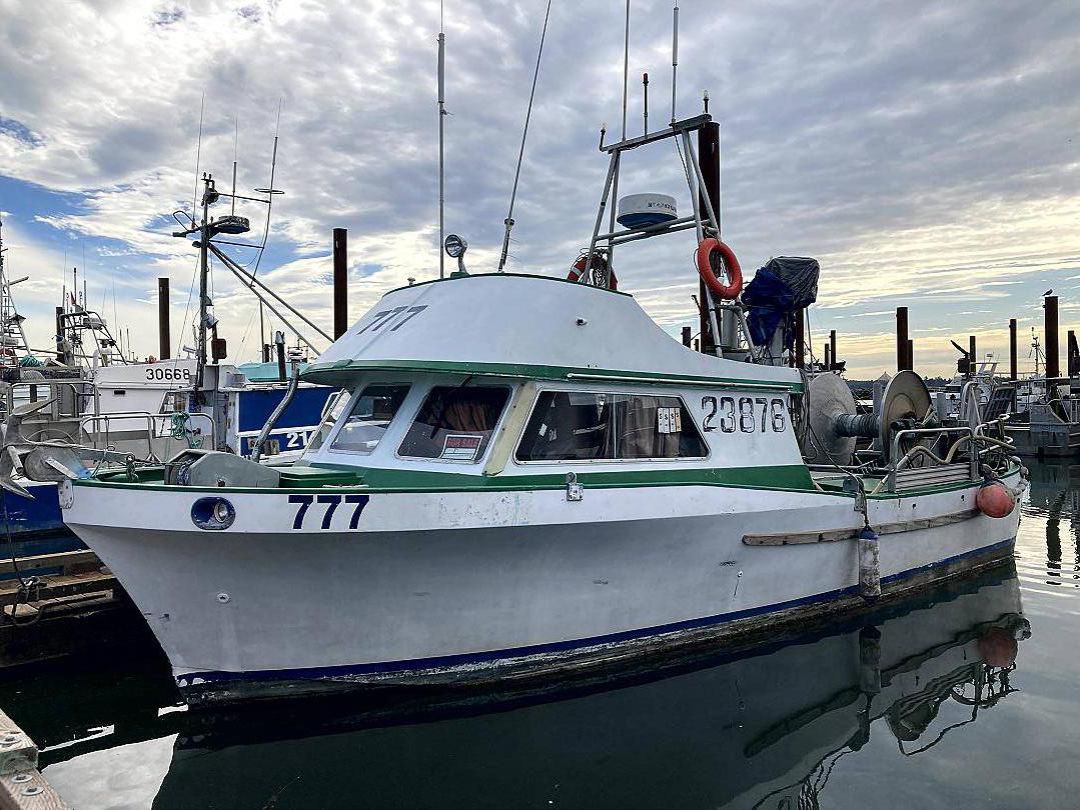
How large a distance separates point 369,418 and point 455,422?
96cm

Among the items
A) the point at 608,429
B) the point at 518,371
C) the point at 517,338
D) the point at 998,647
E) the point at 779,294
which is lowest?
the point at 998,647

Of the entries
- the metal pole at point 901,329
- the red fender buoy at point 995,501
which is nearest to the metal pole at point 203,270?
the red fender buoy at point 995,501

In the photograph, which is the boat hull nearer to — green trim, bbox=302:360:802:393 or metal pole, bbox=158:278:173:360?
green trim, bbox=302:360:802:393

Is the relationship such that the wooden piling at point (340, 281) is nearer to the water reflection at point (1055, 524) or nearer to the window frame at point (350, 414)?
the window frame at point (350, 414)

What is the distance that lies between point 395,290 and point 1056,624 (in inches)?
316

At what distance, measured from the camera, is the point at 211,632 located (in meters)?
5.70

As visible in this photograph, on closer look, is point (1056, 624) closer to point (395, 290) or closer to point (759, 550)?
point (759, 550)

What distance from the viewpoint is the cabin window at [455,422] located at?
6.23m

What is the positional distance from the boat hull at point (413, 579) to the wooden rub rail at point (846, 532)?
15.2 inches

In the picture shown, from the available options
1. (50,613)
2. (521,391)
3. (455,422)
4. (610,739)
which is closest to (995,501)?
(610,739)

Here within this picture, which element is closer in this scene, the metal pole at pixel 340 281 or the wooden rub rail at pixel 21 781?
the wooden rub rail at pixel 21 781

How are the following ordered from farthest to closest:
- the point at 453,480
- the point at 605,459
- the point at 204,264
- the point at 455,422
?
the point at 204,264 < the point at 605,459 < the point at 455,422 < the point at 453,480

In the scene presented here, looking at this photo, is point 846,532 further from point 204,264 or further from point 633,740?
point 204,264

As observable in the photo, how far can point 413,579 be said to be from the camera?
18.6 ft
